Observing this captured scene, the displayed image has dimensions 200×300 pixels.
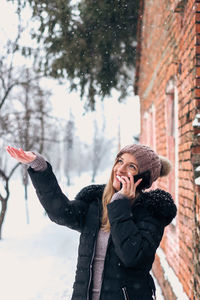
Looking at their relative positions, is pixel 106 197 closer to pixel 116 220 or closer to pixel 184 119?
pixel 116 220

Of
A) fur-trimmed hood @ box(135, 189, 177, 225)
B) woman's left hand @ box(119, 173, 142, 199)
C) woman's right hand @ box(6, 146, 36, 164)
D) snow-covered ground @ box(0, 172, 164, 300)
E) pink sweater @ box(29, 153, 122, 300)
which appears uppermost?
woman's right hand @ box(6, 146, 36, 164)

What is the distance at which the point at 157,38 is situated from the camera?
6.22 metres

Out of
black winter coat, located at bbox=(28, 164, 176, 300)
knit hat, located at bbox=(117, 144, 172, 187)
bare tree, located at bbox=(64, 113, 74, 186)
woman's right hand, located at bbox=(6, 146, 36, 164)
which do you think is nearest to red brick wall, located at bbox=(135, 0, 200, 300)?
knit hat, located at bbox=(117, 144, 172, 187)

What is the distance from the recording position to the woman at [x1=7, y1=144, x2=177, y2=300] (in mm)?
1892

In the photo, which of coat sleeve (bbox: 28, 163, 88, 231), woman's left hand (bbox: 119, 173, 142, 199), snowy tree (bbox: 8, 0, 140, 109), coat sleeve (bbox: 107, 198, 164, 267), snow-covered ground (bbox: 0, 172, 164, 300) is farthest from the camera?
snowy tree (bbox: 8, 0, 140, 109)

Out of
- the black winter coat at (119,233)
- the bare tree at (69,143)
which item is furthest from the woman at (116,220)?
the bare tree at (69,143)

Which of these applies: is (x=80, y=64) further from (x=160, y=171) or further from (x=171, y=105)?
(x=160, y=171)

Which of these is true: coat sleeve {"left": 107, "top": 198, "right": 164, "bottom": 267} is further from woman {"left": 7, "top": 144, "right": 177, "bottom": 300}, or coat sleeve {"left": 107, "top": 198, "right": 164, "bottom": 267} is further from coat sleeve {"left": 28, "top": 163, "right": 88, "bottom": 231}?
coat sleeve {"left": 28, "top": 163, "right": 88, "bottom": 231}

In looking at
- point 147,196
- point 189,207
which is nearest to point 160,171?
point 147,196

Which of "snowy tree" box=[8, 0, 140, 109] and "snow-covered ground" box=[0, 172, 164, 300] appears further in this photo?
"snowy tree" box=[8, 0, 140, 109]

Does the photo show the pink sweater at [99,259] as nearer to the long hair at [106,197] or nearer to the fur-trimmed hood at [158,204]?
the long hair at [106,197]

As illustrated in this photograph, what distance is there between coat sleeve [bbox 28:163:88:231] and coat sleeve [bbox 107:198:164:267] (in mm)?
302

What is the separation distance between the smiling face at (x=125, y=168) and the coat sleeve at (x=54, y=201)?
29 centimetres

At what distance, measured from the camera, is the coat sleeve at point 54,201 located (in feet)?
6.88
